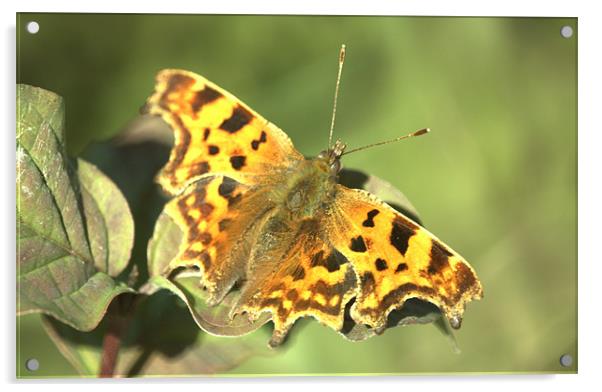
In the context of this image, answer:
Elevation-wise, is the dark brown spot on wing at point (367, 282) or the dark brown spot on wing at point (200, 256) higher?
the dark brown spot on wing at point (200, 256)

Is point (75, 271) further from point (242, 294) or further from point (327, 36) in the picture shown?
point (327, 36)

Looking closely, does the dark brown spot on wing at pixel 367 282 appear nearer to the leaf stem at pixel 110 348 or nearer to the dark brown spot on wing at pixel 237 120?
the dark brown spot on wing at pixel 237 120

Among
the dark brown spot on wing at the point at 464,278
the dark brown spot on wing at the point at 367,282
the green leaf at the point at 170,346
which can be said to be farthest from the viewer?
the green leaf at the point at 170,346

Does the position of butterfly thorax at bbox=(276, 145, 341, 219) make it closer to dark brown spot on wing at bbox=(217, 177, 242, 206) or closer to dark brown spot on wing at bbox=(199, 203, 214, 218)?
dark brown spot on wing at bbox=(217, 177, 242, 206)

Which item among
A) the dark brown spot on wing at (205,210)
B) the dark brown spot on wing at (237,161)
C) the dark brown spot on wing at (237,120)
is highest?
the dark brown spot on wing at (237,120)

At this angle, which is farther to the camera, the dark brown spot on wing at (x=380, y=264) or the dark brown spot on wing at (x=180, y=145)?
the dark brown spot on wing at (x=180, y=145)

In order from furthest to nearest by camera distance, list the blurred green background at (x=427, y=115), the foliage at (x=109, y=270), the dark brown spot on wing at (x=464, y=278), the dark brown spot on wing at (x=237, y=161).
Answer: the blurred green background at (x=427, y=115) → the dark brown spot on wing at (x=237, y=161) → the foliage at (x=109, y=270) → the dark brown spot on wing at (x=464, y=278)
